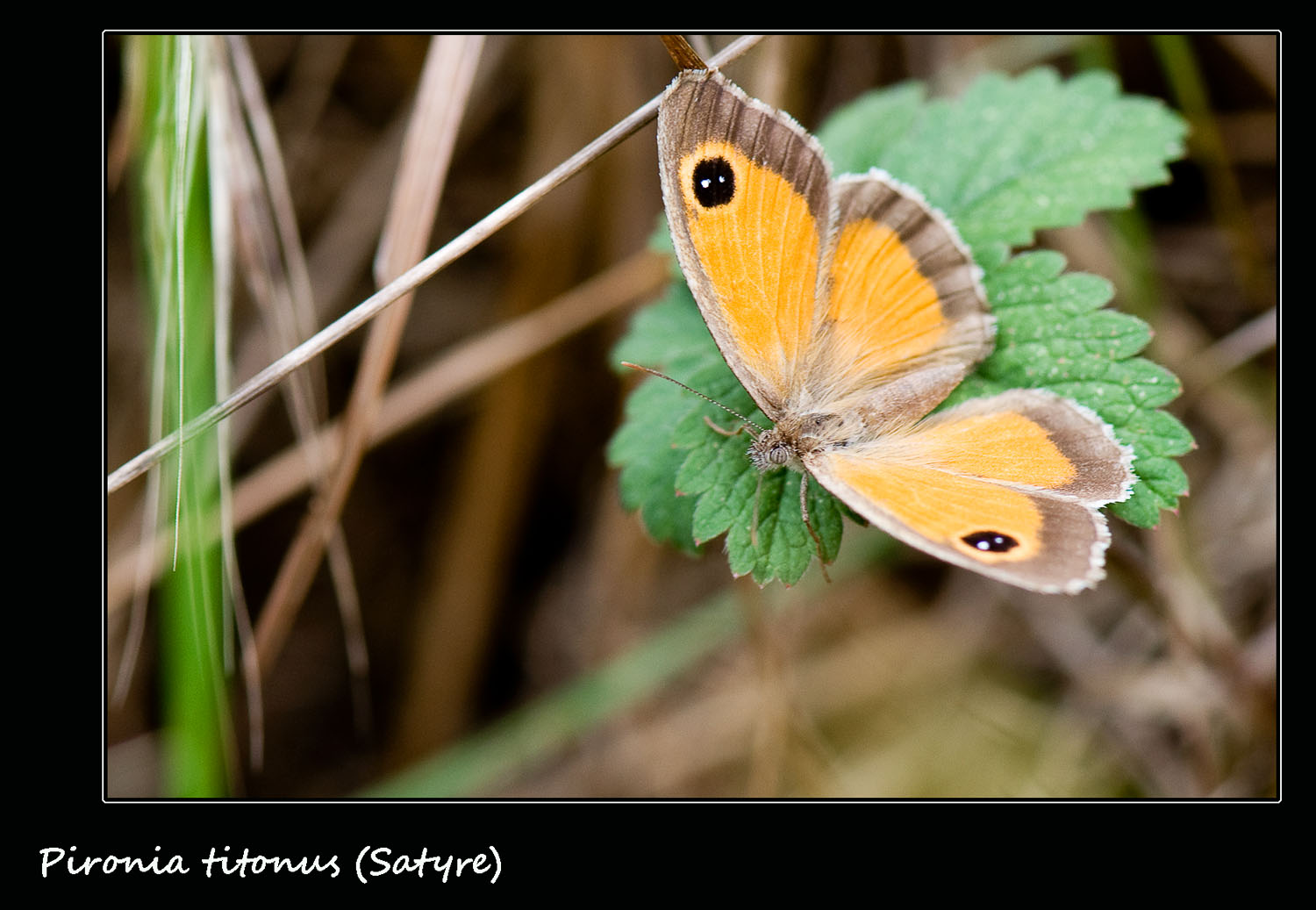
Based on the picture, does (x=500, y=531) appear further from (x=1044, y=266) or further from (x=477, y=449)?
(x=1044, y=266)

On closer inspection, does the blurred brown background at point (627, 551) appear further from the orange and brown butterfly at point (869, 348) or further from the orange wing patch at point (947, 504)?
the orange wing patch at point (947, 504)

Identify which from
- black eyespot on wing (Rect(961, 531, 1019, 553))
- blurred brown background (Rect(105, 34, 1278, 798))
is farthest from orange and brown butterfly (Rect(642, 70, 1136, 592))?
blurred brown background (Rect(105, 34, 1278, 798))

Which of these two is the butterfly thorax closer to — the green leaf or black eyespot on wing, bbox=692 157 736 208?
the green leaf

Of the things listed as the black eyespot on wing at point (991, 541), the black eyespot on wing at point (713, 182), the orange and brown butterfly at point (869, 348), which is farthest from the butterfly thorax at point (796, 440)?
the black eyespot on wing at point (713, 182)

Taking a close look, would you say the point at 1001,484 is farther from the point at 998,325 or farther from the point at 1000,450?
the point at 998,325

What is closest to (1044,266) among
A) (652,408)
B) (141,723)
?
(652,408)

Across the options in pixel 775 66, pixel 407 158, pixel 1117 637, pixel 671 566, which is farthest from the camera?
pixel 671 566
